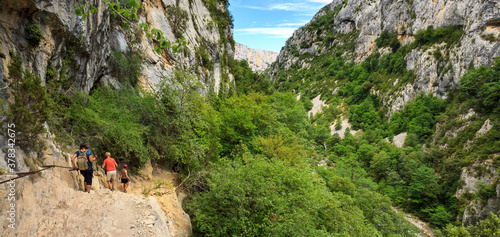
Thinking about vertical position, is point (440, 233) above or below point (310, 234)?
below

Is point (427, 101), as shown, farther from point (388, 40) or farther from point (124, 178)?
point (124, 178)

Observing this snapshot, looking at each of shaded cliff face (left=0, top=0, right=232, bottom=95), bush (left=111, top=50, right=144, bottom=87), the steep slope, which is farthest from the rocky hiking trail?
the steep slope

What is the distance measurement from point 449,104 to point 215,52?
55.9 metres

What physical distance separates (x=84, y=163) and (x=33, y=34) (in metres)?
3.56

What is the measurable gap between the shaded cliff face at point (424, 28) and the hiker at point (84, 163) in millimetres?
67067

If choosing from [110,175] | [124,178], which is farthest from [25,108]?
[124,178]

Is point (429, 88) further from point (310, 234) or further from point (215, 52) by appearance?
point (310, 234)

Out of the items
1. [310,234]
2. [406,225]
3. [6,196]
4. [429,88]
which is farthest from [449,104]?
[6,196]

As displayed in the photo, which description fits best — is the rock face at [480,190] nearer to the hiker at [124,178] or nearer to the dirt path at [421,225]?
the dirt path at [421,225]

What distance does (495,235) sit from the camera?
23.2m

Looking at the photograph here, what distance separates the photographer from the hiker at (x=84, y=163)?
20.1 feet

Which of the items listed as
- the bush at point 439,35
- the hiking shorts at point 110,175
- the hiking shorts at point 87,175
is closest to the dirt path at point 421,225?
the hiking shorts at point 110,175

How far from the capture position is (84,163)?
20.2ft

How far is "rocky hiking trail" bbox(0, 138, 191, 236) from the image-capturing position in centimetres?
426
